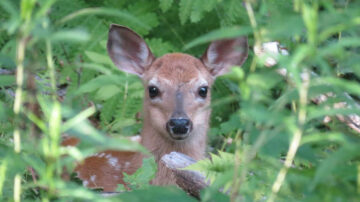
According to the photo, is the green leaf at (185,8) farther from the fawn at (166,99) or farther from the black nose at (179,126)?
the black nose at (179,126)

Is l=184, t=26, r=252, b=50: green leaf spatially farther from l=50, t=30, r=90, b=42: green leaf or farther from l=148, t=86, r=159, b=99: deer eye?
l=148, t=86, r=159, b=99: deer eye

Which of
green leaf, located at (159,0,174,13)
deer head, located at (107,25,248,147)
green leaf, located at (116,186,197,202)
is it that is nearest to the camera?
green leaf, located at (116,186,197,202)

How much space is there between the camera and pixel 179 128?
13.3 feet

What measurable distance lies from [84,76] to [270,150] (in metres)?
3.44

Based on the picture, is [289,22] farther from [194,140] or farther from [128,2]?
[128,2]

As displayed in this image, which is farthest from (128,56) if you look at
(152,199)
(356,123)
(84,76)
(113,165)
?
(152,199)

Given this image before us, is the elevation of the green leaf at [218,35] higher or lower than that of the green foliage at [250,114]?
higher

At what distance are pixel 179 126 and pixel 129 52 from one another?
93 cm

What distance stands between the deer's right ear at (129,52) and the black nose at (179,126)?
0.84 meters

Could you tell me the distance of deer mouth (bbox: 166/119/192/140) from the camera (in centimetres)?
405

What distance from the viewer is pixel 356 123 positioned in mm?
4031

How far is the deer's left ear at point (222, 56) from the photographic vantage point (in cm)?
471

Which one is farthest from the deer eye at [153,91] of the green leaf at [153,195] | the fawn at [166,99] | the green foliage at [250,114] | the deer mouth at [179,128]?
the green leaf at [153,195]

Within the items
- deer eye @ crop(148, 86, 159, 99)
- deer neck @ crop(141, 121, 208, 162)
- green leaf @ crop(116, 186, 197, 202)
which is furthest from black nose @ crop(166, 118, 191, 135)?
green leaf @ crop(116, 186, 197, 202)
